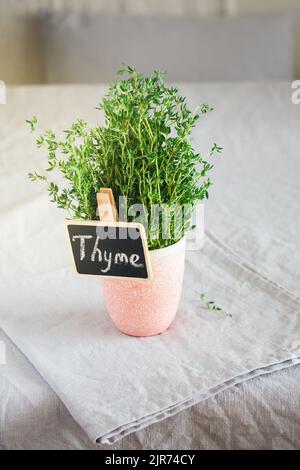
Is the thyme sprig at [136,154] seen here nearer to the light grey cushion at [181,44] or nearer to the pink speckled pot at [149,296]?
the pink speckled pot at [149,296]

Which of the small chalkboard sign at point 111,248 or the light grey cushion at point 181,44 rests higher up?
the light grey cushion at point 181,44

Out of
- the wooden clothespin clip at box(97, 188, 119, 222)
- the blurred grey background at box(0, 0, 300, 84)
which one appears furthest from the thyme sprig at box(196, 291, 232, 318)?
the blurred grey background at box(0, 0, 300, 84)

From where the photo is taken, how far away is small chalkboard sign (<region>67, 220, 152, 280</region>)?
2.80ft

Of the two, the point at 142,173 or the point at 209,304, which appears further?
the point at 209,304

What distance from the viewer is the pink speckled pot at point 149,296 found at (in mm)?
899

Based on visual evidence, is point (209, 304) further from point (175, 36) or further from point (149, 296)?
point (175, 36)

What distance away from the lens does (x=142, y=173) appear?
863 millimetres

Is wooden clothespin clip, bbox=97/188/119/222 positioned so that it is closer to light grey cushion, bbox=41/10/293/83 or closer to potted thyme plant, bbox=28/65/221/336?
potted thyme plant, bbox=28/65/221/336

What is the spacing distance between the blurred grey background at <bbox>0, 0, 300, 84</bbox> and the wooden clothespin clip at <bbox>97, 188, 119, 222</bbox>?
74.4 inches

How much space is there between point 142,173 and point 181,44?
75.0 inches

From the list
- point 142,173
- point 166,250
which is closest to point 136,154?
point 142,173

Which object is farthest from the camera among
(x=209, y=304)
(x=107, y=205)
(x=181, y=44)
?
(x=181, y=44)

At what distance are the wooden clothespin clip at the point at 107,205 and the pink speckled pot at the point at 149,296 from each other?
0.07 metres

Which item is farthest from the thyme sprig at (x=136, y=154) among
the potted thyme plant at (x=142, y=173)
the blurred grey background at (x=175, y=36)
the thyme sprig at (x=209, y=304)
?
the blurred grey background at (x=175, y=36)
